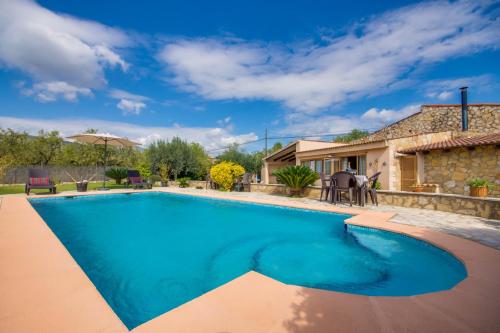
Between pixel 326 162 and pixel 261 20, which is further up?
pixel 261 20

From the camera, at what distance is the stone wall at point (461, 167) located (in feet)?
29.6

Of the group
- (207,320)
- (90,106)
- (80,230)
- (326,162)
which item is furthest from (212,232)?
(90,106)

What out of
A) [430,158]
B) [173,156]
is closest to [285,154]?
[430,158]

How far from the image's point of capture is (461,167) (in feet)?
32.9

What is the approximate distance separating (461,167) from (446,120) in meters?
10.0

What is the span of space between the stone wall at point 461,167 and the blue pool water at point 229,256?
644 centimetres

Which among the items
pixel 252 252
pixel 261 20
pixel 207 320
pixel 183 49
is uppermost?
pixel 261 20

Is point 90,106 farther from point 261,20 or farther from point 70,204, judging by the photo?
point 261,20

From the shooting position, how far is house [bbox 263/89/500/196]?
9492 mm

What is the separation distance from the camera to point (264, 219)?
8422mm

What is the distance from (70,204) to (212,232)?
28.2 ft

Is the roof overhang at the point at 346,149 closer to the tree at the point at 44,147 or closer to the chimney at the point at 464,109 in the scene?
the chimney at the point at 464,109

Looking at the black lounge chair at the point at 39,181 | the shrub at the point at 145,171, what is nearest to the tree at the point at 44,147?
the shrub at the point at 145,171

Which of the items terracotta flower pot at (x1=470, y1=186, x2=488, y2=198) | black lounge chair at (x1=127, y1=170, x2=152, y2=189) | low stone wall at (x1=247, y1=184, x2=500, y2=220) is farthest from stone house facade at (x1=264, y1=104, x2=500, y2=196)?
black lounge chair at (x1=127, y1=170, x2=152, y2=189)
